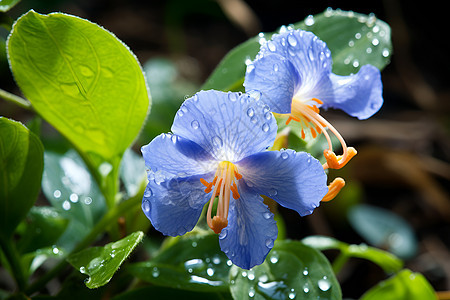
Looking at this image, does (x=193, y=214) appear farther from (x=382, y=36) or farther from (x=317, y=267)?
(x=382, y=36)

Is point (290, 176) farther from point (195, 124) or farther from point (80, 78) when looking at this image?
point (80, 78)

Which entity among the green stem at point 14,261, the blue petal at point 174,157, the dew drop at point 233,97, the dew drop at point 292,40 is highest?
the dew drop at point 292,40

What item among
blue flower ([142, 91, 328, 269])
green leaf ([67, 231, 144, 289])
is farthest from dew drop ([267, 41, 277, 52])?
green leaf ([67, 231, 144, 289])

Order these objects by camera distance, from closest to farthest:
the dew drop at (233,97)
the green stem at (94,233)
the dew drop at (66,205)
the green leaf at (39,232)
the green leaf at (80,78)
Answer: the dew drop at (233,97) → the green leaf at (80,78) → the green stem at (94,233) → the green leaf at (39,232) → the dew drop at (66,205)

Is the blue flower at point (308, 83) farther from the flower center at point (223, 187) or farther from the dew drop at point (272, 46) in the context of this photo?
the flower center at point (223, 187)

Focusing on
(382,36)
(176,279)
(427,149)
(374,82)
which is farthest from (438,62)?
(176,279)

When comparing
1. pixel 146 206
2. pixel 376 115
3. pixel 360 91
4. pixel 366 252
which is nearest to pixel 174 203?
pixel 146 206

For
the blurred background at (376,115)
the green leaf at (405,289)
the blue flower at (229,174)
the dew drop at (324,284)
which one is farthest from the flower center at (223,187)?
the blurred background at (376,115)

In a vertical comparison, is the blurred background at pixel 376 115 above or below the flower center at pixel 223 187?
below

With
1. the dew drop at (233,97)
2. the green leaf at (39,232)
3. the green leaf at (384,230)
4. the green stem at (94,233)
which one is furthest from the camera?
the green leaf at (384,230)
